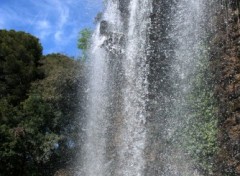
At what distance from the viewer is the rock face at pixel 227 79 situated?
10.5 meters

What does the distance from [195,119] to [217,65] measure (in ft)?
4.64

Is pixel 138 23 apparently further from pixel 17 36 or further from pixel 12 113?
pixel 17 36

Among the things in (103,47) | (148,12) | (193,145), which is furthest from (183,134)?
(103,47)

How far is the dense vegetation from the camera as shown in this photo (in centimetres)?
1833

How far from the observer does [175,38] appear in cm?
1310

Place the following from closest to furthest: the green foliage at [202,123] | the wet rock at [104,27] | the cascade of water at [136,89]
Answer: the green foliage at [202,123]
the cascade of water at [136,89]
the wet rock at [104,27]

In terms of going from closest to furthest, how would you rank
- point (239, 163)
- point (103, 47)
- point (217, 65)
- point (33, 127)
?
point (239, 163) → point (217, 65) → point (103, 47) → point (33, 127)

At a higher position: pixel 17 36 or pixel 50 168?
pixel 17 36

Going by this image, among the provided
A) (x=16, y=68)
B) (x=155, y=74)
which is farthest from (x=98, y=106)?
(x=155, y=74)

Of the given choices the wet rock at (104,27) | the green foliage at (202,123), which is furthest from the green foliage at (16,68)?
the green foliage at (202,123)

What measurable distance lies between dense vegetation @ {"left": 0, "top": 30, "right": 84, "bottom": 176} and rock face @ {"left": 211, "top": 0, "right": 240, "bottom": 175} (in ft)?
27.9

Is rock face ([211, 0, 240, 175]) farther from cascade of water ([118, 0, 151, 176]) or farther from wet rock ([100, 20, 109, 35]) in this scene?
wet rock ([100, 20, 109, 35])

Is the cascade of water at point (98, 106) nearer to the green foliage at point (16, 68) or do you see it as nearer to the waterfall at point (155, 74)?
the waterfall at point (155, 74)

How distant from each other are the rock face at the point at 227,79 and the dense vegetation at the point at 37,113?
8.51 metres
